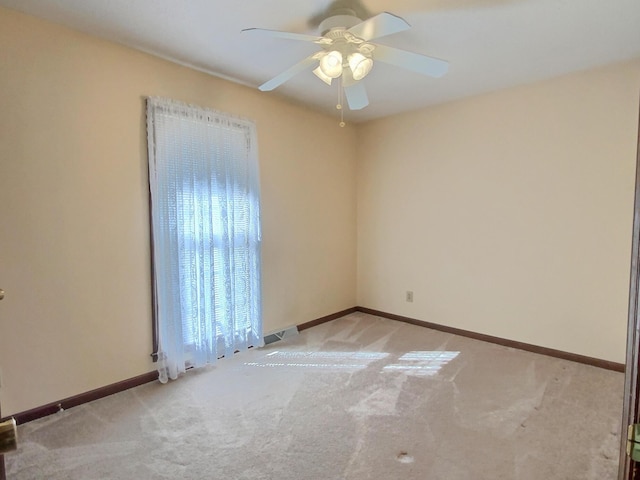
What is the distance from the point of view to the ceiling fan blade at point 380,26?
1.62 meters

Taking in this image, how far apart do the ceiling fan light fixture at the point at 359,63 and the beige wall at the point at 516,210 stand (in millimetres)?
1693

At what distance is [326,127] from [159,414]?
302 centimetres

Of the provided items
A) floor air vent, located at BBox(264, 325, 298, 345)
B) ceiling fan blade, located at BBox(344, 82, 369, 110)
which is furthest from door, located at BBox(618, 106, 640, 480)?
floor air vent, located at BBox(264, 325, 298, 345)

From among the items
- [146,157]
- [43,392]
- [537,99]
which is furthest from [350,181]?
[43,392]

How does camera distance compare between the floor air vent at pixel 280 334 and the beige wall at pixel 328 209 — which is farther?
the floor air vent at pixel 280 334

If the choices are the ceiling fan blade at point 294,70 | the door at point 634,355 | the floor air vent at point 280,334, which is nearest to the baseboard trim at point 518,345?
the floor air vent at point 280,334

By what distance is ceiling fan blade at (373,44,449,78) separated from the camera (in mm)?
1974

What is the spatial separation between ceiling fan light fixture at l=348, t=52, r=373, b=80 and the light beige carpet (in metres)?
2.01

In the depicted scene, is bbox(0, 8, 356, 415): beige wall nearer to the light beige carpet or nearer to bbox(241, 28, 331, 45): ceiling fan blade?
the light beige carpet

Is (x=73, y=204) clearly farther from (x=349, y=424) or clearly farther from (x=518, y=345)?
(x=518, y=345)

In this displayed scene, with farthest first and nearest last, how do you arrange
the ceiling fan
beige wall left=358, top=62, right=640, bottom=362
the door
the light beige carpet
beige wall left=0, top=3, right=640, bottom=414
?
1. beige wall left=358, top=62, right=640, bottom=362
2. beige wall left=0, top=3, right=640, bottom=414
3. the ceiling fan
4. the light beige carpet
5. the door

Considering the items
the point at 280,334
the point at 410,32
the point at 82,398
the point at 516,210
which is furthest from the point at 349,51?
Result: the point at 82,398

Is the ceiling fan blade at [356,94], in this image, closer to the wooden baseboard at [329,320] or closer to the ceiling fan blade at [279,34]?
the ceiling fan blade at [279,34]

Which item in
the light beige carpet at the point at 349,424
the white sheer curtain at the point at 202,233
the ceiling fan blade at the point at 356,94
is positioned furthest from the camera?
the white sheer curtain at the point at 202,233
